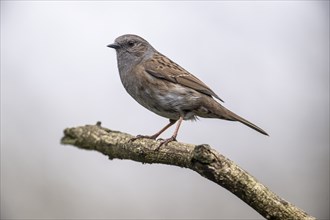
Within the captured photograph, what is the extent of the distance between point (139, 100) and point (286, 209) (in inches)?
99.1

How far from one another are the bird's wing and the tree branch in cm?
172

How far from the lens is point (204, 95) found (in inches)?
264

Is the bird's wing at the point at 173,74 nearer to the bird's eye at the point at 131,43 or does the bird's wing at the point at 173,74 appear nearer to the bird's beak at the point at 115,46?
the bird's eye at the point at 131,43

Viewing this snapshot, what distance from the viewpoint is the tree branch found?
4336mm

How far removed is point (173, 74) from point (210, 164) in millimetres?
2743

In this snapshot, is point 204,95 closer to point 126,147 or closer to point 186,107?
point 186,107

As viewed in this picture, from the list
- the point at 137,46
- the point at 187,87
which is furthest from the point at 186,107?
the point at 137,46

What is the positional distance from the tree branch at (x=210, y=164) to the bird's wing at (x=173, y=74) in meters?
1.72

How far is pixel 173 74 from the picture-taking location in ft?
22.7

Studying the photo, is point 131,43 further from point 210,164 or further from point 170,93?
point 210,164

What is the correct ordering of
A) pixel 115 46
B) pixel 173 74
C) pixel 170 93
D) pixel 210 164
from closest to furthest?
pixel 210 164
pixel 170 93
pixel 173 74
pixel 115 46

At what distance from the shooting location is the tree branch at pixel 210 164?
4.34 m

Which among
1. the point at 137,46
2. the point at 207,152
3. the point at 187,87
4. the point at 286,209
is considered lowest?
the point at 286,209

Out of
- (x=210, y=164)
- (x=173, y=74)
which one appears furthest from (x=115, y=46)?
(x=210, y=164)
